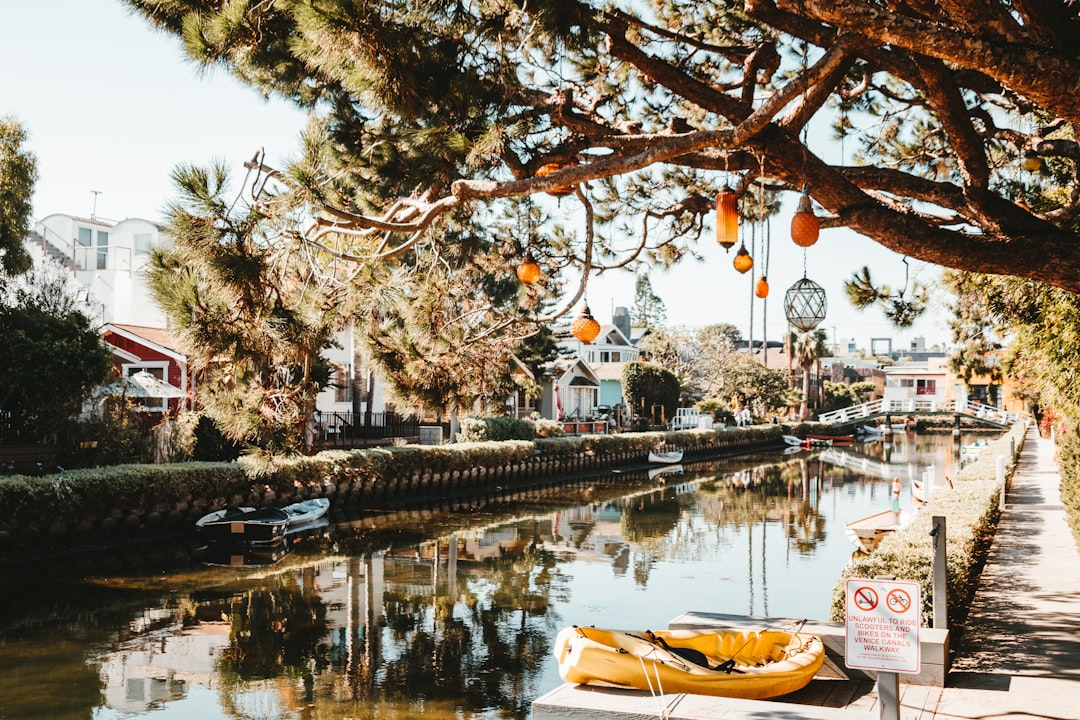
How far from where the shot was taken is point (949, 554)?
8.20 m

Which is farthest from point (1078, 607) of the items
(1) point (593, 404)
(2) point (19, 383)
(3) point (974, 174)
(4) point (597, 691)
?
(1) point (593, 404)

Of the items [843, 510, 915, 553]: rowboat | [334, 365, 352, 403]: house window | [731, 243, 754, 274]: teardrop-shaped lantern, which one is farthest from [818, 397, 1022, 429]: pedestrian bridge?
[731, 243, 754, 274]: teardrop-shaped lantern

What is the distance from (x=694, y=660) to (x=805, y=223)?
125 inches

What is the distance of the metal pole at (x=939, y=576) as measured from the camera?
6.48 m

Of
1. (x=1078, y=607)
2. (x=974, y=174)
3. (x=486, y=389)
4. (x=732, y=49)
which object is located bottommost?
(x=1078, y=607)

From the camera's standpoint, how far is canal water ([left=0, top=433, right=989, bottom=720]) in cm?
866

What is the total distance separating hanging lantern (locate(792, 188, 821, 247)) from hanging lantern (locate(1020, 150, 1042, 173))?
11.5 feet

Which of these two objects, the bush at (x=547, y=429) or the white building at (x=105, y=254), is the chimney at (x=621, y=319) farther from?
the white building at (x=105, y=254)

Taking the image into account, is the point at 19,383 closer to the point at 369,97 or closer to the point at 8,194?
the point at 8,194

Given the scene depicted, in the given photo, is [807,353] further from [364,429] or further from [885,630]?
[885,630]

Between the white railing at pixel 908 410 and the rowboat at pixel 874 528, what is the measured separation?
41877 millimetres

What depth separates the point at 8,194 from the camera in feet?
60.5

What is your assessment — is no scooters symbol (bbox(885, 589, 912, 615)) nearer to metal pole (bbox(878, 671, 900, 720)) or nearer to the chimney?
metal pole (bbox(878, 671, 900, 720))

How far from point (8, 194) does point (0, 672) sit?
12.6 m
